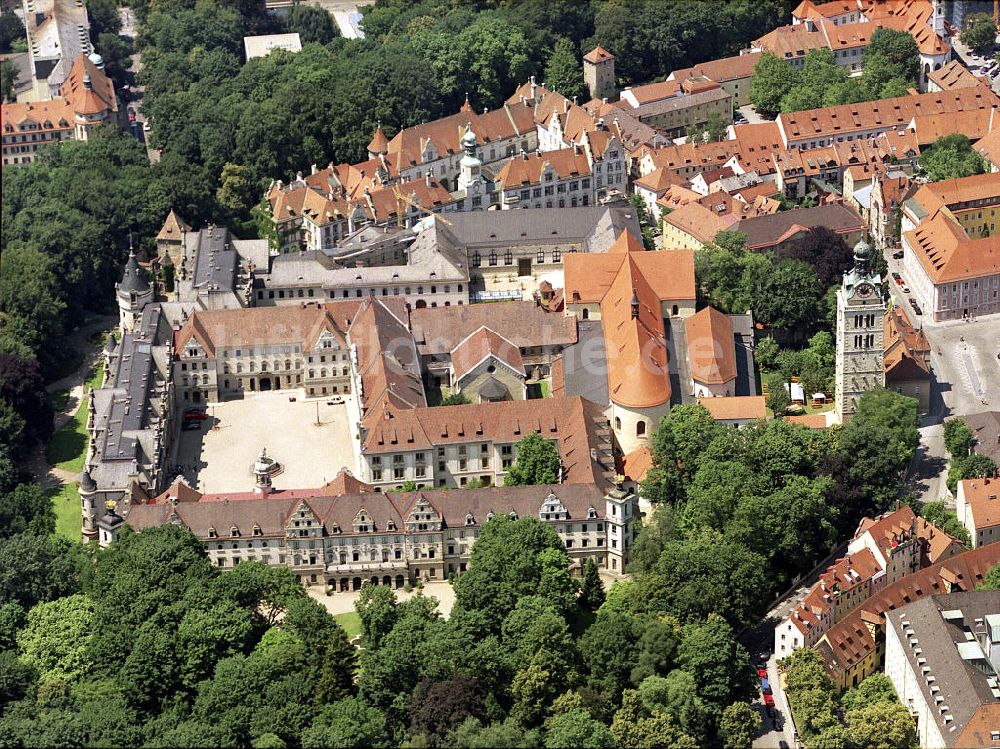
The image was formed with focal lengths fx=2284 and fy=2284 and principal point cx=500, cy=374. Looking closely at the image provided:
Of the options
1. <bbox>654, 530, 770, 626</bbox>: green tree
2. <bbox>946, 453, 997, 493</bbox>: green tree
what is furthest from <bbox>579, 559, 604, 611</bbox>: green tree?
<bbox>946, 453, 997, 493</bbox>: green tree

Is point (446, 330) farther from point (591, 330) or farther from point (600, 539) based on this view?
point (600, 539)

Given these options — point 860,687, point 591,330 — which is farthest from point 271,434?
point 860,687

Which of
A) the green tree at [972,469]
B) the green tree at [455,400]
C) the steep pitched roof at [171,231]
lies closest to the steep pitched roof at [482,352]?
the green tree at [455,400]

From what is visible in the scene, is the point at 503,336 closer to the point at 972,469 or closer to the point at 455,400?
the point at 455,400

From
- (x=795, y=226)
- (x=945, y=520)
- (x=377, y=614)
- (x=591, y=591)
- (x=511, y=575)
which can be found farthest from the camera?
(x=795, y=226)

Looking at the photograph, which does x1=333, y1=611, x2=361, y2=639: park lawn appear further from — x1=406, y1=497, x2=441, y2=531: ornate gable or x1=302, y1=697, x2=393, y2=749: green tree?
x1=302, y1=697, x2=393, y2=749: green tree

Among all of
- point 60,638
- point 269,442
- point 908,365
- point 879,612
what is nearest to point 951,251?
point 908,365
